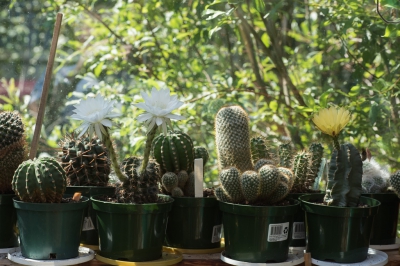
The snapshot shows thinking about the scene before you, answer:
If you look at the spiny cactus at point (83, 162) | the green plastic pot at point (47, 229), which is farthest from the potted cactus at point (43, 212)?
the spiny cactus at point (83, 162)

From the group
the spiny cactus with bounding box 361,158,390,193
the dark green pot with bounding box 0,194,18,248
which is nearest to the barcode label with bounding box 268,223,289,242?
the spiny cactus with bounding box 361,158,390,193

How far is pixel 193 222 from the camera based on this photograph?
4.55ft

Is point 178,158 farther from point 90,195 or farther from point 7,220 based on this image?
point 7,220

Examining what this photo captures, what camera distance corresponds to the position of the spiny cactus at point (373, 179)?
5.00 ft

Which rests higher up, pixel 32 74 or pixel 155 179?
pixel 32 74

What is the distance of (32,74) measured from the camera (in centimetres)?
302

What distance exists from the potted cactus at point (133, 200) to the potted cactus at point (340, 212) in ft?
1.14

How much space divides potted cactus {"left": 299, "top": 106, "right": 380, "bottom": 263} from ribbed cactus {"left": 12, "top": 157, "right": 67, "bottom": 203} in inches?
22.6

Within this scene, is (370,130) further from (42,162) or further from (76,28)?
(76,28)

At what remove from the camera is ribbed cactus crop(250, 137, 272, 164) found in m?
1.55

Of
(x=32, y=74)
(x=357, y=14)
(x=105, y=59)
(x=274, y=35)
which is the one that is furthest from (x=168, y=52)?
(x=357, y=14)

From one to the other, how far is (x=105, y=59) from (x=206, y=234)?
1.60m

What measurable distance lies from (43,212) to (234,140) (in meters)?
0.50

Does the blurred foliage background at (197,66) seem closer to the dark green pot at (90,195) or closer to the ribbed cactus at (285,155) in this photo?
the ribbed cactus at (285,155)
